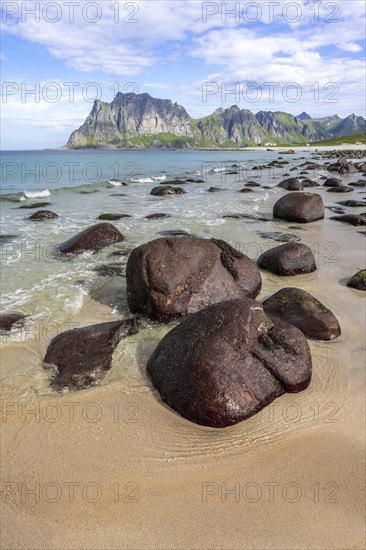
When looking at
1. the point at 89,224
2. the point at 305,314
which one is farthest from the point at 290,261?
the point at 89,224

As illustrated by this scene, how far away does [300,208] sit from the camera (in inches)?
662

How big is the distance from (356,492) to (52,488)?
2.95 metres

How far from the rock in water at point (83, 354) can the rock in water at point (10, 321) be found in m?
1.23

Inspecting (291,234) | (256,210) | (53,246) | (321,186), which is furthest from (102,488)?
(321,186)

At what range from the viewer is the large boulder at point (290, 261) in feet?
33.3

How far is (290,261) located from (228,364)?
5.98 metres

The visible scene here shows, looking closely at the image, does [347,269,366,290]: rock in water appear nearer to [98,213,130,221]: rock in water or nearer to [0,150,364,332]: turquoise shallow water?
[0,150,364,332]: turquoise shallow water

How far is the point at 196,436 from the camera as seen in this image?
4.54m

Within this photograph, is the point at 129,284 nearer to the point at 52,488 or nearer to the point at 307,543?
the point at 52,488

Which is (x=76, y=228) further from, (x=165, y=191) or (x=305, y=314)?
(x=165, y=191)

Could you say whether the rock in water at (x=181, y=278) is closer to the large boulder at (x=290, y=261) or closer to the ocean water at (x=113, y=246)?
the ocean water at (x=113, y=246)

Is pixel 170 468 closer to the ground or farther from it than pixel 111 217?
closer to the ground

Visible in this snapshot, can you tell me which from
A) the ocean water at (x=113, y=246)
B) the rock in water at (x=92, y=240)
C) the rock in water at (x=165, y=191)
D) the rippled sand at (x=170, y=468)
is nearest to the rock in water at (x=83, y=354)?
the rippled sand at (x=170, y=468)

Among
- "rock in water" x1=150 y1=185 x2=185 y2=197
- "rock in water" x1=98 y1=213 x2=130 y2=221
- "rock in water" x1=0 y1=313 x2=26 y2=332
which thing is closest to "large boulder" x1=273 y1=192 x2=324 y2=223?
"rock in water" x1=98 y1=213 x2=130 y2=221
